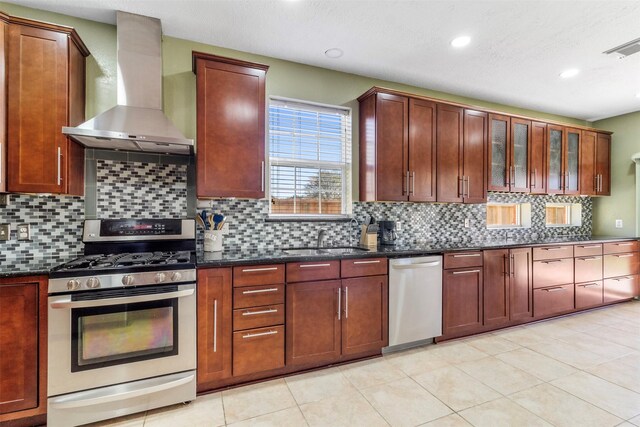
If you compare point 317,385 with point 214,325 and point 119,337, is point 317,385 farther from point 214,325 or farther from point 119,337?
point 119,337

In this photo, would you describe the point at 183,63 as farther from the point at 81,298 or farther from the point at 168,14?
the point at 81,298

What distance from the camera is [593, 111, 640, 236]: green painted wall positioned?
4.56 m

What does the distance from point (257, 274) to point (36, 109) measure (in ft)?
6.18

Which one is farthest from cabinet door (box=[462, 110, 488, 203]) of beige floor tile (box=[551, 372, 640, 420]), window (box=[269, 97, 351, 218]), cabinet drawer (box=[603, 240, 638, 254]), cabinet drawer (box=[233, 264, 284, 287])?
cabinet drawer (box=[233, 264, 284, 287])

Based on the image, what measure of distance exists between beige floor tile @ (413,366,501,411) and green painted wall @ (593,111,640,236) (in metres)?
4.22

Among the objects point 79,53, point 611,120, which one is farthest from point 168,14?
point 611,120

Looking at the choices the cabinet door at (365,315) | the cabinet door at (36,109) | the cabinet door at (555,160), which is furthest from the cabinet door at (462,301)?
the cabinet door at (36,109)

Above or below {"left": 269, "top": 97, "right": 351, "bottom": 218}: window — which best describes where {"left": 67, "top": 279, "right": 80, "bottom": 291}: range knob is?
below

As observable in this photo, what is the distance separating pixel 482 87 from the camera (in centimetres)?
372

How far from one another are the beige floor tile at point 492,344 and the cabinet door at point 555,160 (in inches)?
88.7

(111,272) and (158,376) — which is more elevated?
(111,272)

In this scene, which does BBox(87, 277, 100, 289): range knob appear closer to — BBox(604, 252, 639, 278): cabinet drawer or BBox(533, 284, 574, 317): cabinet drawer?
BBox(533, 284, 574, 317): cabinet drawer

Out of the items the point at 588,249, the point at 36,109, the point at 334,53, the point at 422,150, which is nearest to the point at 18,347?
the point at 36,109

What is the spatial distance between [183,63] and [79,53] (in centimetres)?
74
